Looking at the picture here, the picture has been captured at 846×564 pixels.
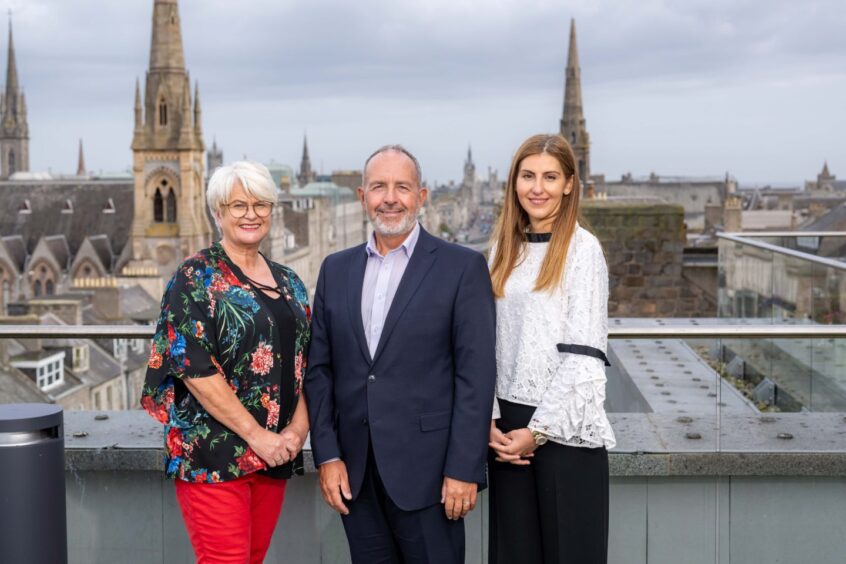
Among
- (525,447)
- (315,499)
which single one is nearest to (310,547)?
(315,499)

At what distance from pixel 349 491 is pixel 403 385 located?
41cm

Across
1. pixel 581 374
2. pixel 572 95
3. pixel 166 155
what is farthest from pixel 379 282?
pixel 166 155

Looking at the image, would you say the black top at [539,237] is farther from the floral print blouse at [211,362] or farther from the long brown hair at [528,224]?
the floral print blouse at [211,362]

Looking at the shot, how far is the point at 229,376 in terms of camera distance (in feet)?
11.7

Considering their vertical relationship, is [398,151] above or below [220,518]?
above

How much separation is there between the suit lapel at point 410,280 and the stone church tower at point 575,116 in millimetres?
71497

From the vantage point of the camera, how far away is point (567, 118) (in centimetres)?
8094

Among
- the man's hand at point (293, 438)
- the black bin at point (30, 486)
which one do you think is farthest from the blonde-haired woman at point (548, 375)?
the black bin at point (30, 486)

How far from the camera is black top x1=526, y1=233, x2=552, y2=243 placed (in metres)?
3.64

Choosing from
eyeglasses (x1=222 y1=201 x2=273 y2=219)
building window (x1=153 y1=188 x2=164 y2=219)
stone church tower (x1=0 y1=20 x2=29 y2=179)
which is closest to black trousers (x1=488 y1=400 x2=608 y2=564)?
eyeglasses (x1=222 y1=201 x2=273 y2=219)

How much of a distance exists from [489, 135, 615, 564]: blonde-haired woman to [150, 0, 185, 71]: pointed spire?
91.2 metres

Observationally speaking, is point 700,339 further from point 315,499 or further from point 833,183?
point 833,183

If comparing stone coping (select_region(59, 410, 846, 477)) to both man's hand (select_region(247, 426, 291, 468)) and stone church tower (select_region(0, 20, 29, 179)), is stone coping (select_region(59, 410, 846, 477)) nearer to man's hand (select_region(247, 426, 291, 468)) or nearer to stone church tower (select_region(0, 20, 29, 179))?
man's hand (select_region(247, 426, 291, 468))

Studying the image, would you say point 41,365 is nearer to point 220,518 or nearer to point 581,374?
point 220,518
